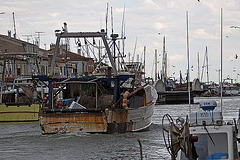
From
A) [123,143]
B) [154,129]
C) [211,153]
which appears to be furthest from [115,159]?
[154,129]

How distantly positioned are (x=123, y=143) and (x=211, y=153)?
35.8 feet

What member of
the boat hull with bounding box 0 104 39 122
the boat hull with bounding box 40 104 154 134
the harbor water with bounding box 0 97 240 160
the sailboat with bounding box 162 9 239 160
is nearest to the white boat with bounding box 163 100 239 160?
the sailboat with bounding box 162 9 239 160

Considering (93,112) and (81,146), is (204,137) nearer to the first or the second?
(81,146)

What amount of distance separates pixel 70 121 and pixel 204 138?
11.9m

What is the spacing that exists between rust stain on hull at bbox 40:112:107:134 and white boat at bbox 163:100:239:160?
11.2 meters

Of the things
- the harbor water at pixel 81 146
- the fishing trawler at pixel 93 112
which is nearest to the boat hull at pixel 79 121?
the fishing trawler at pixel 93 112

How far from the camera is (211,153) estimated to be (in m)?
10.9

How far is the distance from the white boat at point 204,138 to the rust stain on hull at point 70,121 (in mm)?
11185

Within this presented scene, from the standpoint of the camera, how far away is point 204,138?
1088cm

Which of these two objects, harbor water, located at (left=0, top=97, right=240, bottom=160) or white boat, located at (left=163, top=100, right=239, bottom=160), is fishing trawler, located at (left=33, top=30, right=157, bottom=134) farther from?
white boat, located at (left=163, top=100, right=239, bottom=160)

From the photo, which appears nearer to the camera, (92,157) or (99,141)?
(92,157)

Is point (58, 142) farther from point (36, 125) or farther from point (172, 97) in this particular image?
point (172, 97)

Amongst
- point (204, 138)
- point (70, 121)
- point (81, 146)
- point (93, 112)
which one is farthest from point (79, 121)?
point (204, 138)

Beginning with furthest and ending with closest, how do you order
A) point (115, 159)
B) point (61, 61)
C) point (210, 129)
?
point (61, 61) < point (115, 159) < point (210, 129)
